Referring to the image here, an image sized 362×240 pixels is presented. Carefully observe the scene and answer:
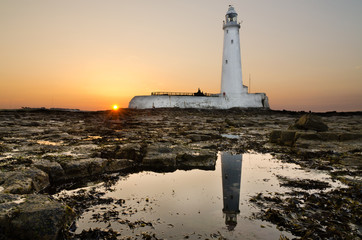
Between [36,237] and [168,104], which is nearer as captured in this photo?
[36,237]

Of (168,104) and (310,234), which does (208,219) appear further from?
(168,104)

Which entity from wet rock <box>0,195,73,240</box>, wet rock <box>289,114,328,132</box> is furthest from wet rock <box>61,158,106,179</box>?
wet rock <box>289,114,328,132</box>

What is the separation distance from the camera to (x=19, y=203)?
8.68ft

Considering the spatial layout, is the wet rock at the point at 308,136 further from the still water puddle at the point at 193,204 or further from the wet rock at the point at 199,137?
the still water puddle at the point at 193,204

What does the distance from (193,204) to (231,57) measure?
2959 centimetres

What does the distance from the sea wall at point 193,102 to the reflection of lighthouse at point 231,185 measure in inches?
945

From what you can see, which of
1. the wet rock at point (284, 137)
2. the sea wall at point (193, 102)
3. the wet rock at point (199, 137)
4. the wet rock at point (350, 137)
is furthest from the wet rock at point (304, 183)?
the sea wall at point (193, 102)

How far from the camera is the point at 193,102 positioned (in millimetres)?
31672

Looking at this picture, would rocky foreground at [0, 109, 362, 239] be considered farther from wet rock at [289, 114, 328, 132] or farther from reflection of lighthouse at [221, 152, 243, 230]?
wet rock at [289, 114, 328, 132]

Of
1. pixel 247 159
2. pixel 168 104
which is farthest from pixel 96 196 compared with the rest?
pixel 168 104

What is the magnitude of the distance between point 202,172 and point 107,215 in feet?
8.53

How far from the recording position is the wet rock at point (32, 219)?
2322 mm

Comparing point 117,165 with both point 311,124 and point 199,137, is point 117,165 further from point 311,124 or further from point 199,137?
point 311,124

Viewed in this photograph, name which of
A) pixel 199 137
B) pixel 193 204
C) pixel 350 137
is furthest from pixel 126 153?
pixel 350 137
